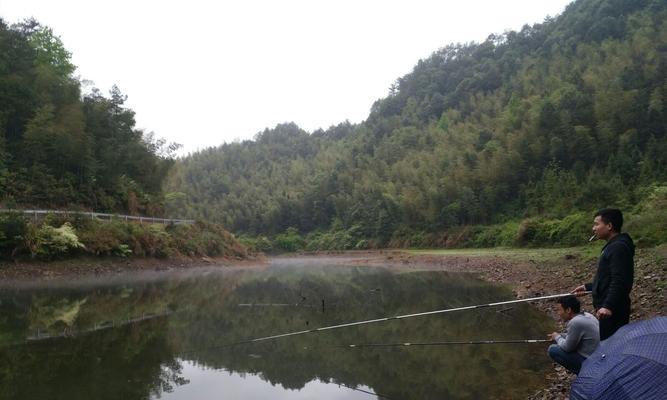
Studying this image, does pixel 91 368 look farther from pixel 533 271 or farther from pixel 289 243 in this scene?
pixel 289 243

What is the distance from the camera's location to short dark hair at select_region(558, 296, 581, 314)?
4940 millimetres

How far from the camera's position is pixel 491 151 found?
52656 millimetres

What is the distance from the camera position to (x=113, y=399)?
6066 mm

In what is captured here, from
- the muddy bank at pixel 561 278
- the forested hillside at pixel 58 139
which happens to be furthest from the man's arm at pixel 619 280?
the forested hillside at pixel 58 139

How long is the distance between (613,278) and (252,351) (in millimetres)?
6356

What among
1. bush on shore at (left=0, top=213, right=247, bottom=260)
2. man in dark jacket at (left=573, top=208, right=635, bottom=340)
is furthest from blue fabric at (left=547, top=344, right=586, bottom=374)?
bush on shore at (left=0, top=213, right=247, bottom=260)

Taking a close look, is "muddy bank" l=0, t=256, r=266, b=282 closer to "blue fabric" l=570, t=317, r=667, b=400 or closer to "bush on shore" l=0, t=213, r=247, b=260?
"bush on shore" l=0, t=213, r=247, b=260

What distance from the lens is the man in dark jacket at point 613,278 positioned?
14.5 ft

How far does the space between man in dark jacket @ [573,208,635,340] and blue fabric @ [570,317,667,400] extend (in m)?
0.49

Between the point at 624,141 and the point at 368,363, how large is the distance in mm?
37414

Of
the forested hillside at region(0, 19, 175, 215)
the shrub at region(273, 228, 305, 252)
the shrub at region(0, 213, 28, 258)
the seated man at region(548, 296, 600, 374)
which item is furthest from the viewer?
the shrub at region(273, 228, 305, 252)

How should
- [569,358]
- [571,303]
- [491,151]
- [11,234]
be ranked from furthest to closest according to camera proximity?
[491,151] < [11,234] < [571,303] < [569,358]

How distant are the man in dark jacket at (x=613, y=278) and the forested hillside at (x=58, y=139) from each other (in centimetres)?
2619

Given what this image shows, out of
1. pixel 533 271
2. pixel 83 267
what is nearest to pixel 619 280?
pixel 533 271
